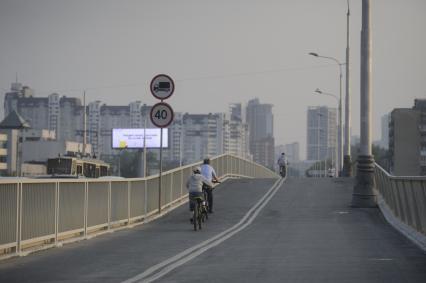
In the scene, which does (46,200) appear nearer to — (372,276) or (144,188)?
(372,276)

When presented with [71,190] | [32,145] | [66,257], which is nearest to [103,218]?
[71,190]

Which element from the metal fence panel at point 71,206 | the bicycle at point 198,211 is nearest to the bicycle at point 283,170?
the bicycle at point 198,211

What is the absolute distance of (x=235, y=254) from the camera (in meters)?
15.9

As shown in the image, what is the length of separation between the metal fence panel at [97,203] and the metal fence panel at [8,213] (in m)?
5.14

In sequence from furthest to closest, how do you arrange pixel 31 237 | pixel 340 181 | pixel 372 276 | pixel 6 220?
pixel 340 181
pixel 31 237
pixel 6 220
pixel 372 276

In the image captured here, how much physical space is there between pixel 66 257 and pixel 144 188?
1078 centimetres

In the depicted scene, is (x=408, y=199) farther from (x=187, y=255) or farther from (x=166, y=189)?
(x=166, y=189)

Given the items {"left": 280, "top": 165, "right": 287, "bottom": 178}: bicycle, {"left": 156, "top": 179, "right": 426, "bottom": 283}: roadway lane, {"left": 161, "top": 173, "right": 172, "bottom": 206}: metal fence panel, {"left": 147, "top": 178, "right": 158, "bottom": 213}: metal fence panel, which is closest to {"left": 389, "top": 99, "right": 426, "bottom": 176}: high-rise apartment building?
{"left": 156, "top": 179, "right": 426, "bottom": 283}: roadway lane

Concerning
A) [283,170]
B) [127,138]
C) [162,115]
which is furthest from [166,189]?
[127,138]

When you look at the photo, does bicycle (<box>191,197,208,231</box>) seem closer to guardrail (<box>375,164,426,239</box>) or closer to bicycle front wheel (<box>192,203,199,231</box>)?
bicycle front wheel (<box>192,203,199,231</box>)

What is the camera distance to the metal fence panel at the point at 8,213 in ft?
49.2

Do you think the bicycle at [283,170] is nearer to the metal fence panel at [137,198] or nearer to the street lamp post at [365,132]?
the street lamp post at [365,132]

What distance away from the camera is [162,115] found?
1041 inches

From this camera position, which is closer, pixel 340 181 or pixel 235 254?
pixel 235 254
